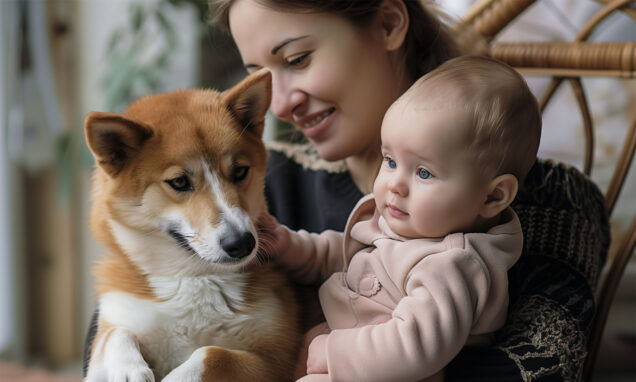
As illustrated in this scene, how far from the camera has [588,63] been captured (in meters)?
1.55

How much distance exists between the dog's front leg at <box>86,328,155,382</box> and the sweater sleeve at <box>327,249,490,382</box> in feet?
0.95

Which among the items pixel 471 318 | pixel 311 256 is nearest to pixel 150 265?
pixel 311 256

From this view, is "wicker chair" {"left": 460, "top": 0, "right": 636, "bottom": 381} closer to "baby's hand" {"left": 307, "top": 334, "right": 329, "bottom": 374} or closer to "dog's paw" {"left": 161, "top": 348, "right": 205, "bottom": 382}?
"baby's hand" {"left": 307, "top": 334, "right": 329, "bottom": 374}

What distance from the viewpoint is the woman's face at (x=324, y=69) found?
4.01 ft

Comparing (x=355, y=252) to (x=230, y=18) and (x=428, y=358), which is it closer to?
(x=428, y=358)

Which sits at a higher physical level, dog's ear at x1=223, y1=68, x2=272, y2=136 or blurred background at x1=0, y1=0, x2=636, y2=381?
dog's ear at x1=223, y1=68, x2=272, y2=136

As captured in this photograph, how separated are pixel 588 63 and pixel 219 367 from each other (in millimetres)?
1241

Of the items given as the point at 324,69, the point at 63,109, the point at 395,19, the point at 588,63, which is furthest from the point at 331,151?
the point at 63,109

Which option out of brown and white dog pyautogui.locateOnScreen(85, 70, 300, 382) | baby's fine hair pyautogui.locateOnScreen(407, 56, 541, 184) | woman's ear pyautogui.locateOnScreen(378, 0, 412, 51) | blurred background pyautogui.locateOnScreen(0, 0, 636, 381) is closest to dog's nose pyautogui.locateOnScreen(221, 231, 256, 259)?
brown and white dog pyautogui.locateOnScreen(85, 70, 300, 382)

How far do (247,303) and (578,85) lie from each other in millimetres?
1180

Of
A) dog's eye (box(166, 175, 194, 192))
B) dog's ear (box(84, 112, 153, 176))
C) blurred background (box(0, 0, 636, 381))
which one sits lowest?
blurred background (box(0, 0, 636, 381))

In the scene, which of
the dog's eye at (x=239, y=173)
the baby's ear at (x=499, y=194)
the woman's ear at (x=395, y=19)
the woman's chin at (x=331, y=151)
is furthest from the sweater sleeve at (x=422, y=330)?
the woman's ear at (x=395, y=19)

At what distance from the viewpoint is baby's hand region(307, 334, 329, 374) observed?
0.92 m

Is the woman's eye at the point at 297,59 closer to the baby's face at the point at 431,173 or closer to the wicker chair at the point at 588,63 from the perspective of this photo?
the baby's face at the point at 431,173
